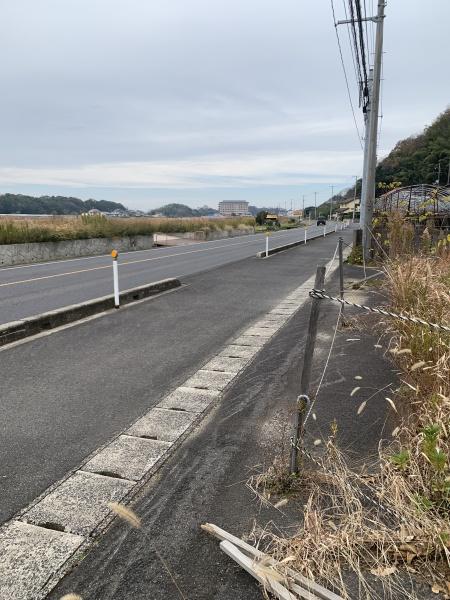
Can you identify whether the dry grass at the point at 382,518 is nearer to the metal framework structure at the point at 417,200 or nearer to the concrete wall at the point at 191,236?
the metal framework structure at the point at 417,200

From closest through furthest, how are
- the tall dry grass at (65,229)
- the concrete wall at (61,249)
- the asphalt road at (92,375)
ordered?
the asphalt road at (92,375)
the concrete wall at (61,249)
the tall dry grass at (65,229)

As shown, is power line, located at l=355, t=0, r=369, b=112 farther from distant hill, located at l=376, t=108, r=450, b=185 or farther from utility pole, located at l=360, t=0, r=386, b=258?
distant hill, located at l=376, t=108, r=450, b=185

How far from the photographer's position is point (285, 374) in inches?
211

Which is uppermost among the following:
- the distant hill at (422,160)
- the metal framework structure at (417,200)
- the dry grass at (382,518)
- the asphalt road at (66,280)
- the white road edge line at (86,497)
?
the distant hill at (422,160)

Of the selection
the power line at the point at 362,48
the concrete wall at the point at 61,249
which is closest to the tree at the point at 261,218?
the concrete wall at the point at 61,249

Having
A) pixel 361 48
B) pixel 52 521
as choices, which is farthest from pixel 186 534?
pixel 361 48

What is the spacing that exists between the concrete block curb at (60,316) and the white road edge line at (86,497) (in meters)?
3.08

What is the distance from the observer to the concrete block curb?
Answer: 22.0ft

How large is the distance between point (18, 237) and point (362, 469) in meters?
20.5

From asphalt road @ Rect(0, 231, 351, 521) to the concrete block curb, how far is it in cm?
30

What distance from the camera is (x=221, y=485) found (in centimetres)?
314

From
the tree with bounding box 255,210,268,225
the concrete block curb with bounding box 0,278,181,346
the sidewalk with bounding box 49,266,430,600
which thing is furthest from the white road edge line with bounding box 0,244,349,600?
the tree with bounding box 255,210,268,225

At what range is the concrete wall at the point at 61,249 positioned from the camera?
19.8 meters

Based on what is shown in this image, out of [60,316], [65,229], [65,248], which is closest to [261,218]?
[65,229]
